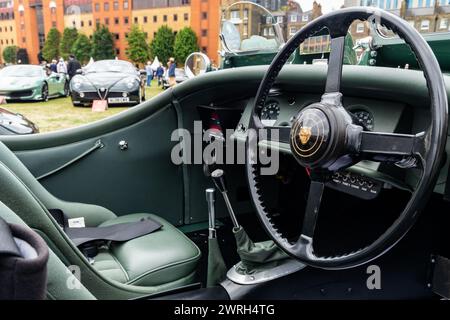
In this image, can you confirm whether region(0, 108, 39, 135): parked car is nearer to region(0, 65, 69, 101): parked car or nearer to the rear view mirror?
the rear view mirror

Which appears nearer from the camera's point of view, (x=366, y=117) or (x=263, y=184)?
(x=366, y=117)

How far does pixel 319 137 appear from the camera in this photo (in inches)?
42.2

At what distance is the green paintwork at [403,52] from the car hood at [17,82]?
356 inches

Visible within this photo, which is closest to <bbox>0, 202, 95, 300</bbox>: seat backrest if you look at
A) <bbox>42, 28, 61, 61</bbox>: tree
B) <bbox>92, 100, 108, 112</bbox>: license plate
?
<bbox>92, 100, 108, 112</bbox>: license plate

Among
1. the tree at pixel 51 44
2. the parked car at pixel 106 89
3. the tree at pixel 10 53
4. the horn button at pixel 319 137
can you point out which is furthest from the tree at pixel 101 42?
the horn button at pixel 319 137

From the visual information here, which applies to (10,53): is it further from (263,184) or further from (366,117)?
(366,117)

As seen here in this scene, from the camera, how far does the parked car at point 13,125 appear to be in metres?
3.96

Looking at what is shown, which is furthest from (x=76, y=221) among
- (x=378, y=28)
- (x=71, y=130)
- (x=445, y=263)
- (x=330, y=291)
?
(x=378, y=28)

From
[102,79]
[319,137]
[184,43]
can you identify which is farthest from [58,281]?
[184,43]

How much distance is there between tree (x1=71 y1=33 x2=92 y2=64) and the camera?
196 feet

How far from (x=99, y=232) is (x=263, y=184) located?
86 centimetres

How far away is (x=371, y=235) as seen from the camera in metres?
1.73

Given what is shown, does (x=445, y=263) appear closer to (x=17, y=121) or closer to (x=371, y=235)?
(x=371, y=235)
